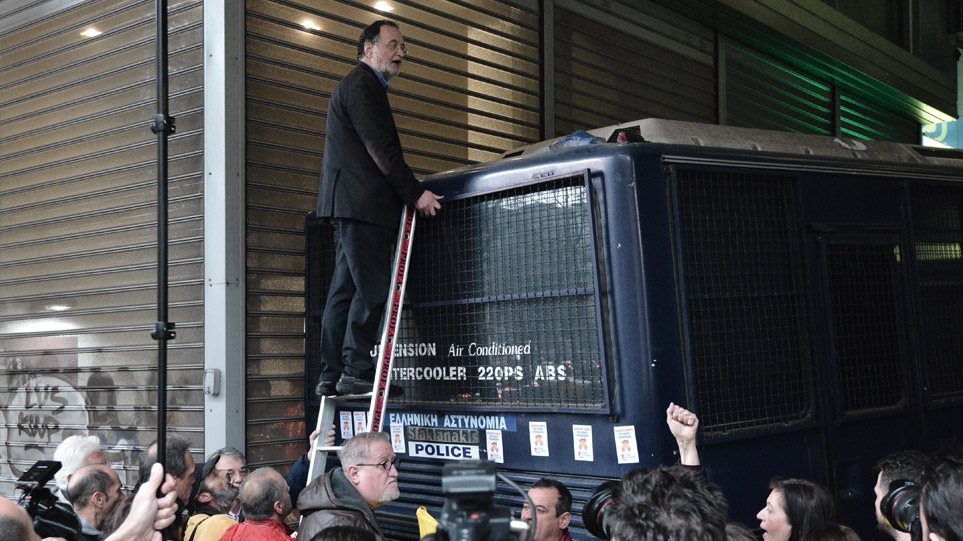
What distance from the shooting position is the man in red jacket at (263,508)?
4.87 m

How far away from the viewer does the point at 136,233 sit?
289 inches

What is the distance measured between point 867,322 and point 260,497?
339 centimetres

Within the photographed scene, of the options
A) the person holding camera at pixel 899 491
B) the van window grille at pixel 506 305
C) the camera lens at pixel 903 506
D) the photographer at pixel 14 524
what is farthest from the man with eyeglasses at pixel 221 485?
the camera lens at pixel 903 506

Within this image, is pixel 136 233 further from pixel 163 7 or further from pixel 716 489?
pixel 716 489

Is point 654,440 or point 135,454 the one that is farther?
point 135,454

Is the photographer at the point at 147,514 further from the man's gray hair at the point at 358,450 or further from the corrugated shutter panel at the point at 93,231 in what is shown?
the corrugated shutter panel at the point at 93,231

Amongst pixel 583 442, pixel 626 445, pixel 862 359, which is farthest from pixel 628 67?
pixel 626 445

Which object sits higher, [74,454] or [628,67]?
[628,67]

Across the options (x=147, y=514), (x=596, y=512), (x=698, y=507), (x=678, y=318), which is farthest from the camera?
(x=678, y=318)

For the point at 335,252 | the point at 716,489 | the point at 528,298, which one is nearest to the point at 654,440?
the point at 528,298

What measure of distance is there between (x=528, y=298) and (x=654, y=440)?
0.98 m

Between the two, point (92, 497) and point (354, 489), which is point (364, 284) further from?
point (92, 497)

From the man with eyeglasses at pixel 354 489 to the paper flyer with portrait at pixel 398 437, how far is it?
1005 millimetres

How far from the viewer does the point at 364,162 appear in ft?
19.1
